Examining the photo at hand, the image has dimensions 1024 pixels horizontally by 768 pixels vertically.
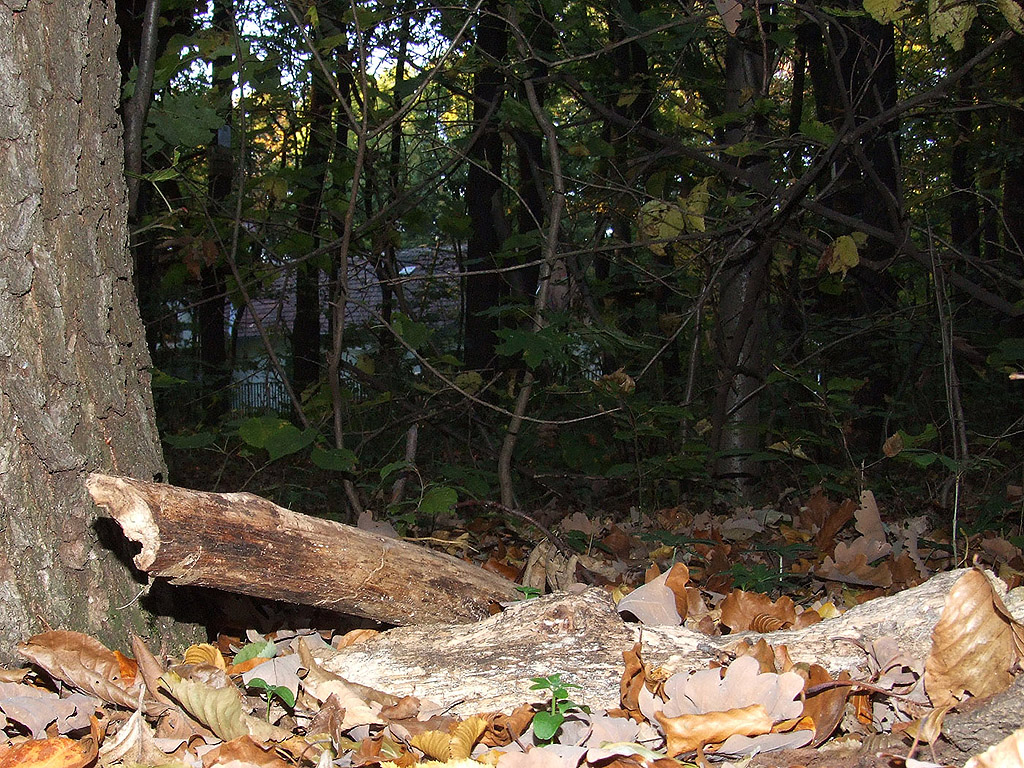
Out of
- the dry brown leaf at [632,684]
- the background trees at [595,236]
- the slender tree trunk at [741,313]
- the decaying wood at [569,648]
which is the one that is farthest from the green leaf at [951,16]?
the dry brown leaf at [632,684]

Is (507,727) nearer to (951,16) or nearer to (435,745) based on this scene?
(435,745)

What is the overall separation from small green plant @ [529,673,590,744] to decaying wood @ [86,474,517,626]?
1.51 ft

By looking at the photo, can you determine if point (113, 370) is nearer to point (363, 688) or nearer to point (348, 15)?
point (363, 688)

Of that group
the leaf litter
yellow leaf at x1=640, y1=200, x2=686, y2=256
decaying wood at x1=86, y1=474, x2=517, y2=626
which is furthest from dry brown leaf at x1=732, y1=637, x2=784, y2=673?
yellow leaf at x1=640, y1=200, x2=686, y2=256

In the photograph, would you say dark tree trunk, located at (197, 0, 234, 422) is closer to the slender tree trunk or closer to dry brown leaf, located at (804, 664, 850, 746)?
the slender tree trunk

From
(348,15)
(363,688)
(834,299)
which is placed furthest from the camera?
(834,299)

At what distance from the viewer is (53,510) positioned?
1630mm

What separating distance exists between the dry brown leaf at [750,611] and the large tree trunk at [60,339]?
4.31ft

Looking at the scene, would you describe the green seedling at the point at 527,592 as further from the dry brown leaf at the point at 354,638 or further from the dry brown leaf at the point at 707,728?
the dry brown leaf at the point at 707,728

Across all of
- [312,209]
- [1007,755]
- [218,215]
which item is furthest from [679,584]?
[218,215]

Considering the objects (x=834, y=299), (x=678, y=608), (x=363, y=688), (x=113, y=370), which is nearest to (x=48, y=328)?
(x=113, y=370)

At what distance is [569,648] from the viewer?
158 cm

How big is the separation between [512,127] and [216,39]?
1.80 metres

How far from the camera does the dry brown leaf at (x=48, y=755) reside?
1.20 metres
